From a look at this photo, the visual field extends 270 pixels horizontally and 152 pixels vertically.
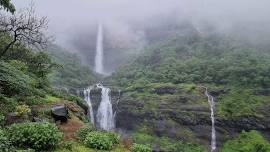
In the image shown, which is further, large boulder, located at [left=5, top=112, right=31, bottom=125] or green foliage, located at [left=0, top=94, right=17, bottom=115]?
green foliage, located at [left=0, top=94, right=17, bottom=115]

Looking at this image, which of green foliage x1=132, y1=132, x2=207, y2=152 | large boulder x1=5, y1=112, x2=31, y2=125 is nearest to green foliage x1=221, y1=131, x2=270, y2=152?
green foliage x1=132, y1=132, x2=207, y2=152

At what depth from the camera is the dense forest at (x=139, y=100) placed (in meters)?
19.7

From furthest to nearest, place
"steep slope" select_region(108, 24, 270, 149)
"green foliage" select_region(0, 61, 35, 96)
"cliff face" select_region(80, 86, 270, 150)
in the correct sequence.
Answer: "steep slope" select_region(108, 24, 270, 149) < "cliff face" select_region(80, 86, 270, 150) < "green foliage" select_region(0, 61, 35, 96)

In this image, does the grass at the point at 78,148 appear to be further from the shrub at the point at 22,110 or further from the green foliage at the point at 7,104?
the green foliage at the point at 7,104

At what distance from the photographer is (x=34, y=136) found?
15.3 metres

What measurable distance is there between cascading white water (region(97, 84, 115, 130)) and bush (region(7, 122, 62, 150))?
71630 mm

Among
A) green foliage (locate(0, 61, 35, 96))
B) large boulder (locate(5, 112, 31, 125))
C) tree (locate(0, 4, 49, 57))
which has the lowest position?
large boulder (locate(5, 112, 31, 125))

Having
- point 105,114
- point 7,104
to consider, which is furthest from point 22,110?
point 105,114

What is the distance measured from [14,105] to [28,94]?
336 cm

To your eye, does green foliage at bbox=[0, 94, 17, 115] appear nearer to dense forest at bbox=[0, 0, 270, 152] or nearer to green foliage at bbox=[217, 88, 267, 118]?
dense forest at bbox=[0, 0, 270, 152]

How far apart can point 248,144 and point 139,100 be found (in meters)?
27.9

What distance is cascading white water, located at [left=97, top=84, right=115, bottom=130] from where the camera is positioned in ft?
289

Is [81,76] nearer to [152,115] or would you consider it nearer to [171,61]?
[171,61]

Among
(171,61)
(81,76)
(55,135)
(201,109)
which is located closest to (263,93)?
(201,109)
